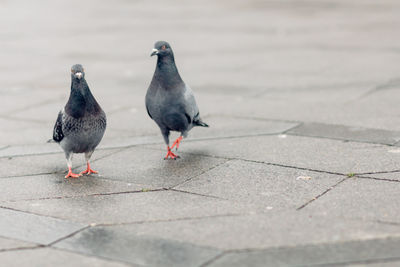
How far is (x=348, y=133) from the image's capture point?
7539 millimetres

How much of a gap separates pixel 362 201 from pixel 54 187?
263 cm

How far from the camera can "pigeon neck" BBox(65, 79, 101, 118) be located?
20.0 ft

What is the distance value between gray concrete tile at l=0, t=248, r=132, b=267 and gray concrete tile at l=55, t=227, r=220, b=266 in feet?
0.25

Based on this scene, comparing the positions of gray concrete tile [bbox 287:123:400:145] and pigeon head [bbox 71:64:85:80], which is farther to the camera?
gray concrete tile [bbox 287:123:400:145]

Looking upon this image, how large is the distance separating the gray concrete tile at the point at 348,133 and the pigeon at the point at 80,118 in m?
2.44

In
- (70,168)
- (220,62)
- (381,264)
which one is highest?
(381,264)

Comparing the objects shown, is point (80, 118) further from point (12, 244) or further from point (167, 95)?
point (12, 244)

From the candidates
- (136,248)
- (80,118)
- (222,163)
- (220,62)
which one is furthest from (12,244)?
(220,62)

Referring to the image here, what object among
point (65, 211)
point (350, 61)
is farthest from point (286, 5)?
point (65, 211)

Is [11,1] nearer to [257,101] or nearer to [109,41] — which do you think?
[109,41]

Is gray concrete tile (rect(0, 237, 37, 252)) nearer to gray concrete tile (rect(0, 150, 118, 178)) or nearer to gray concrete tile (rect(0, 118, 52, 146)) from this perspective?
gray concrete tile (rect(0, 150, 118, 178))

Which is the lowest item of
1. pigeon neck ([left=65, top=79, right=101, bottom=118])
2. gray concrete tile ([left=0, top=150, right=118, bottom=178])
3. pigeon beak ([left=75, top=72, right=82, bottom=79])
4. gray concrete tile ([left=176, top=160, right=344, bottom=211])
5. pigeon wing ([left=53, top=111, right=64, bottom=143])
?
gray concrete tile ([left=0, top=150, right=118, bottom=178])

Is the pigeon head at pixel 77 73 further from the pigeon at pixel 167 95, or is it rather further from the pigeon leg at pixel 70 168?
the pigeon at pixel 167 95

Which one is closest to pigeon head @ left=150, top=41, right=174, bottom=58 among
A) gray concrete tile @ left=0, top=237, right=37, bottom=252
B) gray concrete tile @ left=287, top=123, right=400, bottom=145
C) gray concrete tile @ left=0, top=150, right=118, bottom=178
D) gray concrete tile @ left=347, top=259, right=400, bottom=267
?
gray concrete tile @ left=0, top=150, right=118, bottom=178
